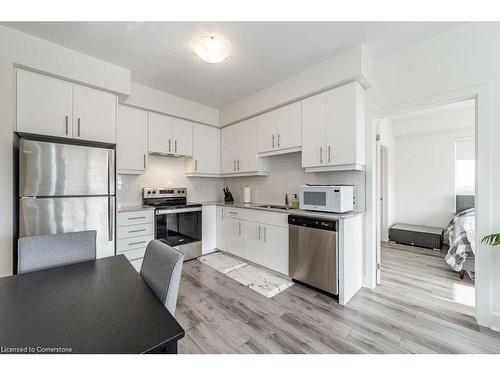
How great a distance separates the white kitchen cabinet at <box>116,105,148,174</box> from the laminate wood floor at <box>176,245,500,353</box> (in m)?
1.71

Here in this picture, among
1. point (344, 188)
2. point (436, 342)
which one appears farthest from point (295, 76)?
point (436, 342)

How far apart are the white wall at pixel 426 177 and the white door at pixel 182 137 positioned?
14.4 ft

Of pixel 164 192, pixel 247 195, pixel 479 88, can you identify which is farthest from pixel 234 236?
pixel 479 88

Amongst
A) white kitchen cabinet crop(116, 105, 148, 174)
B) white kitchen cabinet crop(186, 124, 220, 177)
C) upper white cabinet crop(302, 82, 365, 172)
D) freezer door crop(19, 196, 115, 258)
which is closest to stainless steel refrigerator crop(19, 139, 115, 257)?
freezer door crop(19, 196, 115, 258)

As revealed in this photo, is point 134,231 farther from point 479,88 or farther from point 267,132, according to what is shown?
point 479,88

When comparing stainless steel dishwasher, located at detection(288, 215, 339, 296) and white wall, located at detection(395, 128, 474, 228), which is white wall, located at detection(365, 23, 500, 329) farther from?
white wall, located at detection(395, 128, 474, 228)

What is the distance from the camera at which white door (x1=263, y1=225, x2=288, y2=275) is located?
2736 mm

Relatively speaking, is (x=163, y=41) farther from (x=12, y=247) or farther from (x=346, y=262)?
(x=346, y=262)

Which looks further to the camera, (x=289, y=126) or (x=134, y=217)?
(x=289, y=126)

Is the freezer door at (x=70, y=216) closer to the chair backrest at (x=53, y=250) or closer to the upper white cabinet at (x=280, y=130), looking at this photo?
the chair backrest at (x=53, y=250)

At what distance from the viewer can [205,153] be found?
3.94m

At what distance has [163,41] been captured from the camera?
83.5 inches

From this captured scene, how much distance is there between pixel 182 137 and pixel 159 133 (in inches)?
14.7
